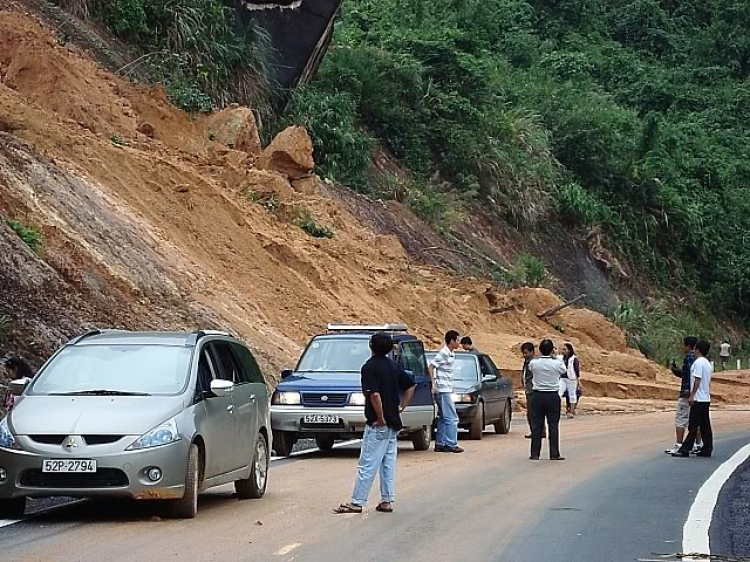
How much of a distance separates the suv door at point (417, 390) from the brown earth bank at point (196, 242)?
5351 millimetres

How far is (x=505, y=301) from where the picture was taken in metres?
39.9

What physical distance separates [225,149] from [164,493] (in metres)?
23.9

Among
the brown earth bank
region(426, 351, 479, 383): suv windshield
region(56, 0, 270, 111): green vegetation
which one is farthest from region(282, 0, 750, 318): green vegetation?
region(426, 351, 479, 383): suv windshield

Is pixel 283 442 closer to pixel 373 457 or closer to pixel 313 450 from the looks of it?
pixel 313 450

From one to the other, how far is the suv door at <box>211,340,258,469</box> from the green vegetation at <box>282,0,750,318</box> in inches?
1050

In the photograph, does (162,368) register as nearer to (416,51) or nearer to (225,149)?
(225,149)

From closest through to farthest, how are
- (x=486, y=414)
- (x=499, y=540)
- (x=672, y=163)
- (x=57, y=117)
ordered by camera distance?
(x=499, y=540) < (x=486, y=414) < (x=57, y=117) < (x=672, y=163)

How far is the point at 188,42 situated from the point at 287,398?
20520mm

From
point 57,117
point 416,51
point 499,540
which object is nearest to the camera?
point 499,540

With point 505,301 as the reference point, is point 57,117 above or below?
above

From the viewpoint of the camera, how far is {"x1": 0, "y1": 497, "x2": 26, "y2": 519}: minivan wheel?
38.5ft

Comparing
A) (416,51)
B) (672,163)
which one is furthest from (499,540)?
(672,163)

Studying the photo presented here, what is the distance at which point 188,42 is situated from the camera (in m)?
37.5

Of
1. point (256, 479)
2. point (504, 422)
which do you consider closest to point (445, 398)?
point (504, 422)
